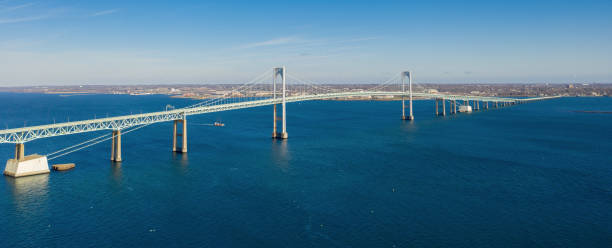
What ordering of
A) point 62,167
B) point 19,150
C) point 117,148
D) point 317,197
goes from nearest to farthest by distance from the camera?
point 317,197 < point 19,150 < point 62,167 < point 117,148

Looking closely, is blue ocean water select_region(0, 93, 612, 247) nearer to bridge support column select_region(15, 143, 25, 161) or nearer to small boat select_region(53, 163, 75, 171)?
small boat select_region(53, 163, 75, 171)

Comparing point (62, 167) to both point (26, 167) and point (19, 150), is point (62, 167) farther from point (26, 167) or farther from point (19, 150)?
point (19, 150)

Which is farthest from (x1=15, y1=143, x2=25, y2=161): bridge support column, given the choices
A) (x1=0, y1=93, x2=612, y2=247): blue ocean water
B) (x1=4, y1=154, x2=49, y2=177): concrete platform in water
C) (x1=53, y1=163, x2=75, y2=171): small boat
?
(x1=53, y1=163, x2=75, y2=171): small boat

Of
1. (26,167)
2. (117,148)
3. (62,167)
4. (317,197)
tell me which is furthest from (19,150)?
(317,197)

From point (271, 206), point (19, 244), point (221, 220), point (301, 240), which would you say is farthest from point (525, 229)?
point (19, 244)

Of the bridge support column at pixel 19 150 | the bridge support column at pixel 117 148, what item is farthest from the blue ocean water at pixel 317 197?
the bridge support column at pixel 19 150

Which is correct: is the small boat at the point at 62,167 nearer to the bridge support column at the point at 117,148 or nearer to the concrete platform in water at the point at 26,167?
the concrete platform in water at the point at 26,167
